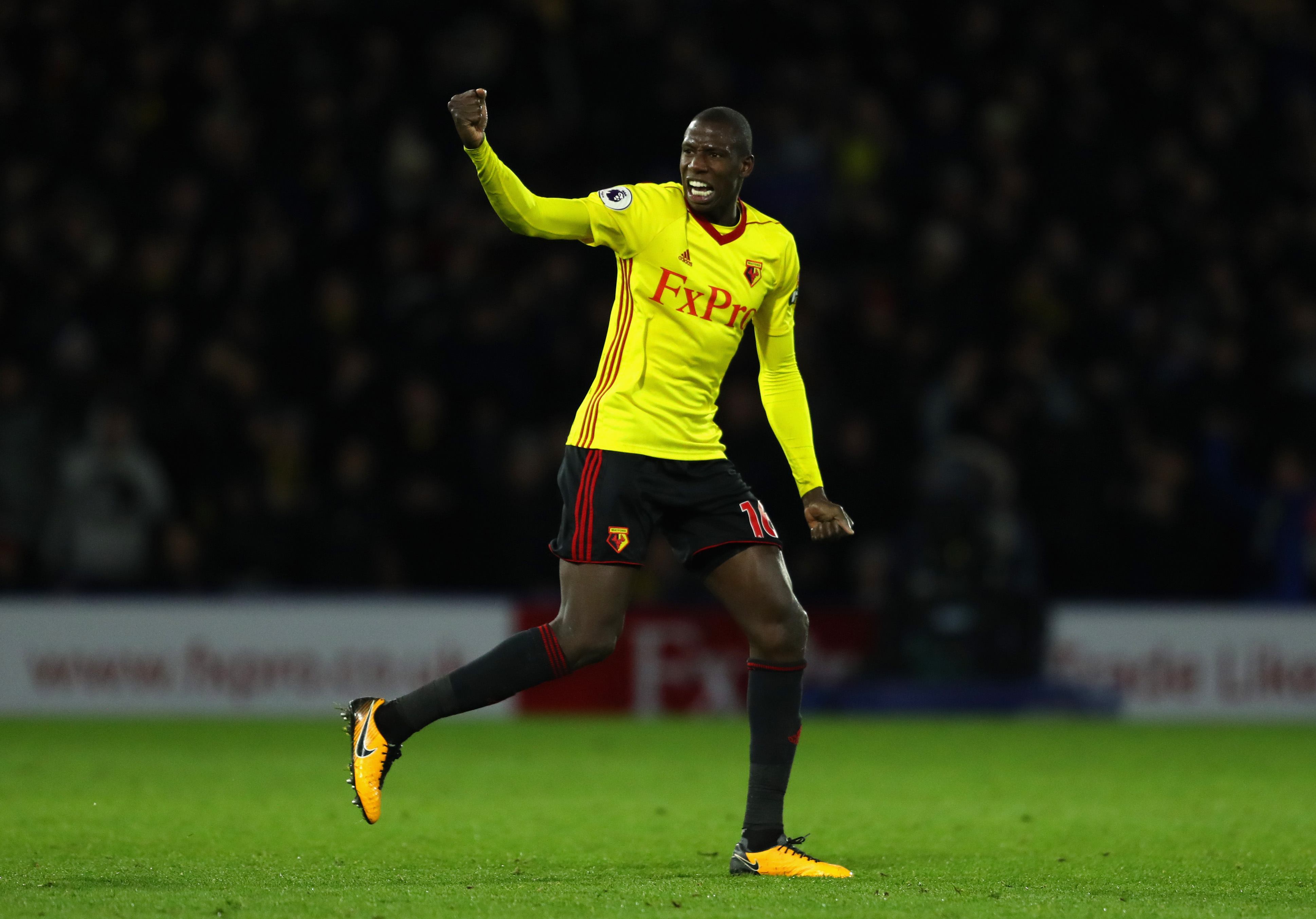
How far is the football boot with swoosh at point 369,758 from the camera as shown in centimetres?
548

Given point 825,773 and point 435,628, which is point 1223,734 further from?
point 435,628

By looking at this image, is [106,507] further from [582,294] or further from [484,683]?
[484,683]

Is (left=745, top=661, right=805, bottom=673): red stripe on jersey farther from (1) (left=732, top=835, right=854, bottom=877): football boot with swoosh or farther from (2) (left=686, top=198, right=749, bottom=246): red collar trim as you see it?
(2) (left=686, top=198, right=749, bottom=246): red collar trim

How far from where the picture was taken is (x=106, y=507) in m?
12.4

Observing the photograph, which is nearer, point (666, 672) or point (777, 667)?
point (777, 667)

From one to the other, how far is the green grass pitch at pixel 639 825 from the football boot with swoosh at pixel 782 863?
0.10 meters

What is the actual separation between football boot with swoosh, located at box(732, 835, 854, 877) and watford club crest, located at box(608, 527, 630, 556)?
3.19 ft

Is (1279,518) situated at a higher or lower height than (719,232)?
lower

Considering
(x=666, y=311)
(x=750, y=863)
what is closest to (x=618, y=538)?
(x=666, y=311)

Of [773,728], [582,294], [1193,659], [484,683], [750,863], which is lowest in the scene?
[750,863]

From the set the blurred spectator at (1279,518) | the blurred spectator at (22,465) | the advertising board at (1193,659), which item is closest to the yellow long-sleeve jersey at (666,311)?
the blurred spectator at (22,465)

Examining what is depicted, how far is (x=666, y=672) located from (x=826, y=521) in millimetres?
7527

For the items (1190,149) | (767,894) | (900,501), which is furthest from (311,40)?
(767,894)

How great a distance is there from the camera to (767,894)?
500 centimetres
